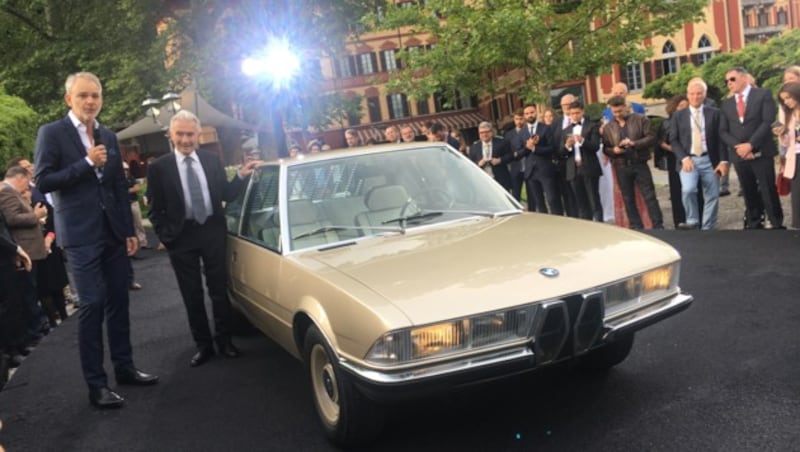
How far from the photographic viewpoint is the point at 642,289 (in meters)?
3.37

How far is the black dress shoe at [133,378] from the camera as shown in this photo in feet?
16.0

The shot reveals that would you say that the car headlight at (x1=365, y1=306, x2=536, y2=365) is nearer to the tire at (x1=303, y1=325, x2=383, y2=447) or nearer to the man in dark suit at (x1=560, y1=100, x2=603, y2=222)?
the tire at (x1=303, y1=325, x2=383, y2=447)

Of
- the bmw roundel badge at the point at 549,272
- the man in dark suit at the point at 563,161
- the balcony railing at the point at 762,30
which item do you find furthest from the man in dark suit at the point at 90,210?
the balcony railing at the point at 762,30

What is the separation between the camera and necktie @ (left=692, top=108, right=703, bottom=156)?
7.80 metres

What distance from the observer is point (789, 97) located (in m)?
6.61

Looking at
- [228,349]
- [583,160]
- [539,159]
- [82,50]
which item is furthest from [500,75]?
[228,349]

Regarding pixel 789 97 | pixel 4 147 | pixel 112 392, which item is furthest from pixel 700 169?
pixel 4 147

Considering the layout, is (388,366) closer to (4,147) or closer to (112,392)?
(112,392)

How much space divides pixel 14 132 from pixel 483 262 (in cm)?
1457

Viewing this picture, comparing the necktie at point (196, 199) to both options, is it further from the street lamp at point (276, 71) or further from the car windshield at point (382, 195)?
the street lamp at point (276, 71)

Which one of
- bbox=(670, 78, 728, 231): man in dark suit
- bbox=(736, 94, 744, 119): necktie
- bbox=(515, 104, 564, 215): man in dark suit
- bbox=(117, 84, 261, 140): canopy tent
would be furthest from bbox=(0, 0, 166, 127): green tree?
bbox=(736, 94, 744, 119): necktie

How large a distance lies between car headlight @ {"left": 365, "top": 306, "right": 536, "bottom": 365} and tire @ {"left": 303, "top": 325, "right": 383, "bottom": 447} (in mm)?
349

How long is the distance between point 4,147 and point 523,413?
45.6 feet

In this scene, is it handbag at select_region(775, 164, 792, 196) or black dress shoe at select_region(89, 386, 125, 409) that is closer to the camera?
black dress shoe at select_region(89, 386, 125, 409)
